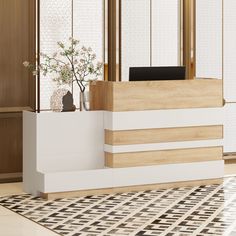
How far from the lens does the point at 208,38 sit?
9906 millimetres

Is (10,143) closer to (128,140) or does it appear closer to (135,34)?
(128,140)

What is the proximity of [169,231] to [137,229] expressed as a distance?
0.87ft

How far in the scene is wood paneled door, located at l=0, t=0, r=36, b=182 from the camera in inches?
338

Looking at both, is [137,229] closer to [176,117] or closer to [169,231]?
[169,231]

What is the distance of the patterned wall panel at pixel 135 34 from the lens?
9.42m

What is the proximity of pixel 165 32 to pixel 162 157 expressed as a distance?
222 centimetres

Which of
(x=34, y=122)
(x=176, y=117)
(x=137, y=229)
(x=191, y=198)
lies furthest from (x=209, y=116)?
(x=137, y=229)

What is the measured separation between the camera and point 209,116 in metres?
8.37

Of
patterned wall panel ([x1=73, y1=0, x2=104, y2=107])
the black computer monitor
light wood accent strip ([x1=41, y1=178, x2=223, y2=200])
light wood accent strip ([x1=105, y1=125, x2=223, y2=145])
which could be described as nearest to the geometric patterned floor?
light wood accent strip ([x1=41, y1=178, x2=223, y2=200])

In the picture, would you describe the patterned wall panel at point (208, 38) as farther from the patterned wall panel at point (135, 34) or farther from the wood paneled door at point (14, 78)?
the wood paneled door at point (14, 78)

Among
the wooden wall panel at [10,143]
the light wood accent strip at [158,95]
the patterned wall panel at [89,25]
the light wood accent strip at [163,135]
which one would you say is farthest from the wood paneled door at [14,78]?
the light wood accent strip at [163,135]

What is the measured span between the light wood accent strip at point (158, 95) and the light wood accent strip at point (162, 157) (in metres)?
0.48

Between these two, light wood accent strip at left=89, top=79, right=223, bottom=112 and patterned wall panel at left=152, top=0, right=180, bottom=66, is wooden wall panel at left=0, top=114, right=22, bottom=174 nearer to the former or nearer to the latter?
light wood accent strip at left=89, top=79, right=223, bottom=112

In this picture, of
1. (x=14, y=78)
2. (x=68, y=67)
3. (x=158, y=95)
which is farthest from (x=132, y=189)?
(x=14, y=78)
